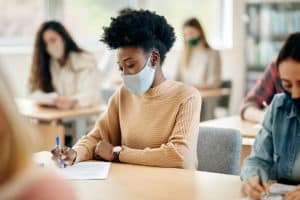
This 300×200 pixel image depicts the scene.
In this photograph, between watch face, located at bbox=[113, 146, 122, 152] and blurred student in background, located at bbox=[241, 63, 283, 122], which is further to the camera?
blurred student in background, located at bbox=[241, 63, 283, 122]

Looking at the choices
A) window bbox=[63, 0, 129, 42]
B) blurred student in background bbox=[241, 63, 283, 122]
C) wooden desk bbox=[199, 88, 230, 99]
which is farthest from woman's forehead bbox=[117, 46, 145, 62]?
window bbox=[63, 0, 129, 42]

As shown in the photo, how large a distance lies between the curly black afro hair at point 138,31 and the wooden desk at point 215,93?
9.09ft

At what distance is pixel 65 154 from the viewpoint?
2.26m

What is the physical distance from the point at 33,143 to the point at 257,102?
8.89 ft

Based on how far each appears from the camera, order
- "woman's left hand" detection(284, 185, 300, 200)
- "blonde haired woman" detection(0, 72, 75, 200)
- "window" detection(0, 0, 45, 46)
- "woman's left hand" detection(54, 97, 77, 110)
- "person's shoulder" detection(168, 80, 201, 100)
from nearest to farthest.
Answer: "blonde haired woman" detection(0, 72, 75, 200)
"woman's left hand" detection(284, 185, 300, 200)
"person's shoulder" detection(168, 80, 201, 100)
"woman's left hand" detection(54, 97, 77, 110)
"window" detection(0, 0, 45, 46)

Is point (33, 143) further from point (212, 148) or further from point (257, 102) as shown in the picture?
point (257, 102)

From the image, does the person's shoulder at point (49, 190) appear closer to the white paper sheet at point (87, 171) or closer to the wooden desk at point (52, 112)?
the white paper sheet at point (87, 171)

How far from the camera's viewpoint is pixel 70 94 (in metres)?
4.39

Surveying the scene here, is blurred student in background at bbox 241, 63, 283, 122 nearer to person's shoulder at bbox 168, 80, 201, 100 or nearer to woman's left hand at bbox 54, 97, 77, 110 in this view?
person's shoulder at bbox 168, 80, 201, 100

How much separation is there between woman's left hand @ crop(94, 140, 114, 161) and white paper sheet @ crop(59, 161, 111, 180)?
4 centimetres

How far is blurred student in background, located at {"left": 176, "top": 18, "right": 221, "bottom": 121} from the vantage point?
5.69m

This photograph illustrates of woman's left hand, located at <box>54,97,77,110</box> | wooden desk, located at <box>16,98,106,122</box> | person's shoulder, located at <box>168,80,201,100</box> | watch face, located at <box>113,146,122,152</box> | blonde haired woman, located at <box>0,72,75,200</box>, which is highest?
blonde haired woman, located at <box>0,72,75,200</box>

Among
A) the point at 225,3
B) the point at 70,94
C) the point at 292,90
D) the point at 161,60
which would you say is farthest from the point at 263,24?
the point at 292,90

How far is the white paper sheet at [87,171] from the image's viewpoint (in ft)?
6.81
